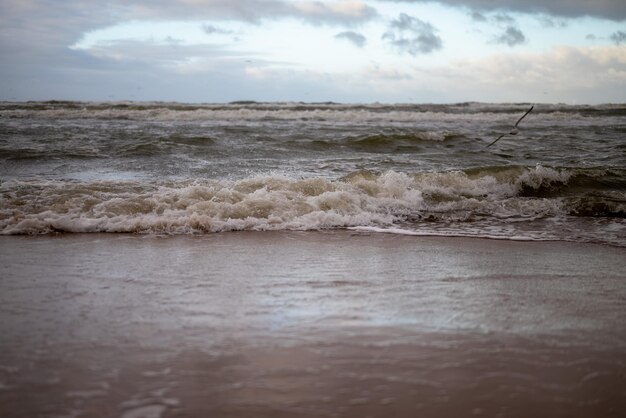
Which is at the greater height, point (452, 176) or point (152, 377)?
point (452, 176)

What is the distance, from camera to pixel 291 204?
6.01m

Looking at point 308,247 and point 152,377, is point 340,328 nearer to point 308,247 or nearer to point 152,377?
point 152,377

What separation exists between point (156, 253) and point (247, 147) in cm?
776

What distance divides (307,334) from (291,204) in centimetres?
343

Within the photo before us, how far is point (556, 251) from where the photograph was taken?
4.69 m

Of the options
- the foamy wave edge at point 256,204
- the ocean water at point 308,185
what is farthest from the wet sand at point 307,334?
the ocean water at point 308,185

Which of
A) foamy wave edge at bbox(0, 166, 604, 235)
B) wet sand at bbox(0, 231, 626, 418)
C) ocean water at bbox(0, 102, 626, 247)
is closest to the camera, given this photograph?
wet sand at bbox(0, 231, 626, 418)

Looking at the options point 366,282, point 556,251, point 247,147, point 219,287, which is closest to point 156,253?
point 219,287

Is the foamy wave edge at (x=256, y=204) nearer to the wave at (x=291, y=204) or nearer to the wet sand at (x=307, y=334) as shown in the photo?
the wave at (x=291, y=204)

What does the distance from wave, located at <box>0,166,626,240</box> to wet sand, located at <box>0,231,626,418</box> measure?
933 millimetres

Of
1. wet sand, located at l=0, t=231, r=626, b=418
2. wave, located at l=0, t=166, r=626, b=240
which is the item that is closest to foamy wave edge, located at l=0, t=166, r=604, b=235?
wave, located at l=0, t=166, r=626, b=240

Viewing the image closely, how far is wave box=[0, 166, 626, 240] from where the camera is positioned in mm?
5324

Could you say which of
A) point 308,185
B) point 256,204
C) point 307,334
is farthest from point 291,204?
point 307,334

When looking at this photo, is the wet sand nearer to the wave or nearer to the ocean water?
the wave
